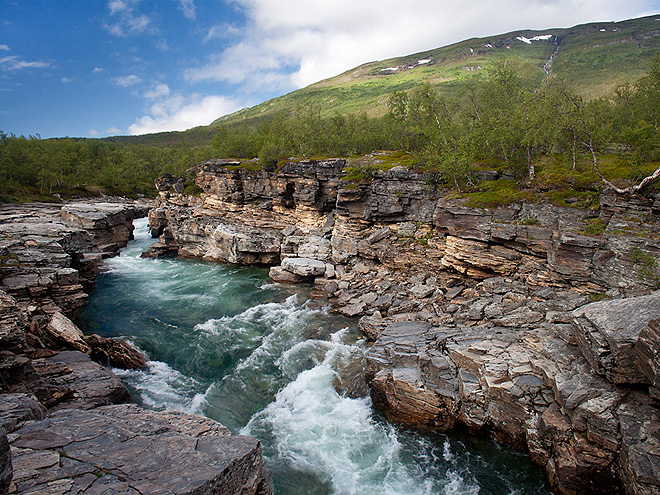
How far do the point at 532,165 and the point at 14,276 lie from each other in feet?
138

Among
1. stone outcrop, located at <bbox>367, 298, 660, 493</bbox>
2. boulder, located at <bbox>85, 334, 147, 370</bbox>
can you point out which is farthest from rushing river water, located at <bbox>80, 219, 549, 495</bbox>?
stone outcrop, located at <bbox>367, 298, 660, 493</bbox>

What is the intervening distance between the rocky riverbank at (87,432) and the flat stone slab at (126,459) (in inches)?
0.8

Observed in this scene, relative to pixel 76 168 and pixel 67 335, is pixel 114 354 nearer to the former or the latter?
pixel 67 335

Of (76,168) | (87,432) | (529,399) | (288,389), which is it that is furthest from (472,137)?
(76,168)

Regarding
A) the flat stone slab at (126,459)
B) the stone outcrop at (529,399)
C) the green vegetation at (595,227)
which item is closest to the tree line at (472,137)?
the green vegetation at (595,227)

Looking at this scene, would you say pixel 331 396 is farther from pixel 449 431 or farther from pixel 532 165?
pixel 532 165

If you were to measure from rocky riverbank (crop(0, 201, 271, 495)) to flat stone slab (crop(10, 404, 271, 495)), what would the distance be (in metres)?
0.02

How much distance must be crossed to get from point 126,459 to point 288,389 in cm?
1163

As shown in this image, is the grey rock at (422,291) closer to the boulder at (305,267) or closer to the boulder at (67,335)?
the boulder at (305,267)

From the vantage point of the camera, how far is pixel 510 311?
20.2 meters

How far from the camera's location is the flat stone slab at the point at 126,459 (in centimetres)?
655

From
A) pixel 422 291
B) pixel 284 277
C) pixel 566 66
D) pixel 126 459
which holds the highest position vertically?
pixel 566 66

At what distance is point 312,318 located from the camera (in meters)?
26.5

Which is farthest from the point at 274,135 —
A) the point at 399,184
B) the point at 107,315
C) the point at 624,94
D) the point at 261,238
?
the point at 624,94
